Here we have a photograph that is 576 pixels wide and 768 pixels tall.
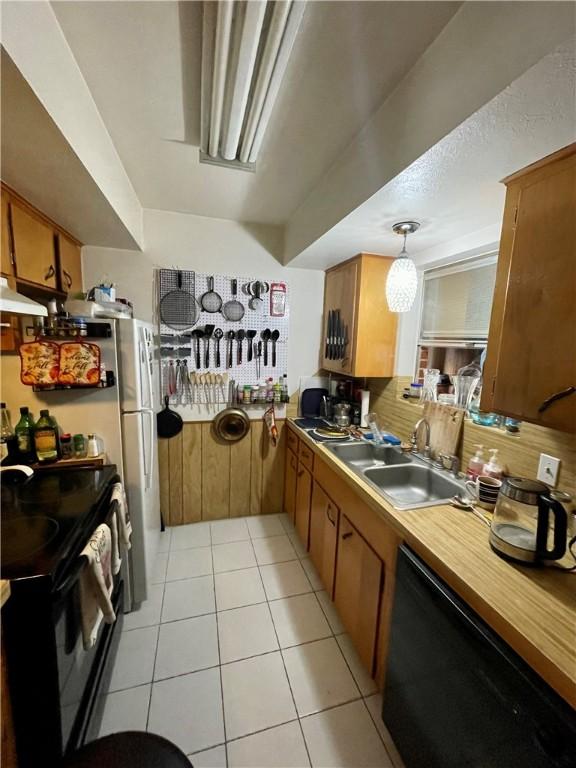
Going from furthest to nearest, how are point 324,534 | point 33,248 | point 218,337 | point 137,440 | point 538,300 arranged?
point 218,337, point 324,534, point 137,440, point 33,248, point 538,300

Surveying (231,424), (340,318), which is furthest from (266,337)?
(231,424)

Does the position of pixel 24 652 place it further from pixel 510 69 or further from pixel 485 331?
pixel 485 331

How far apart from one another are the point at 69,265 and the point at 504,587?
271 centimetres

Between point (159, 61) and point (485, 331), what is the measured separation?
1965mm

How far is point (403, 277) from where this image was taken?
1583mm

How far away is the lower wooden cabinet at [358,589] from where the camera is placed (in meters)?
1.37

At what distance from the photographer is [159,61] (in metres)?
1.09

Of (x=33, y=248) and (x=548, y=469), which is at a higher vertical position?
(x=33, y=248)

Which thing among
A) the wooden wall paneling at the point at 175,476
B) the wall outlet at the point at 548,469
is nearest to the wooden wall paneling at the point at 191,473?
the wooden wall paneling at the point at 175,476

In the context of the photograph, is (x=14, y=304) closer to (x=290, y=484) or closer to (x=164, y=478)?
(x=164, y=478)

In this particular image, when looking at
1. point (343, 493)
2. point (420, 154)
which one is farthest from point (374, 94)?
point (343, 493)

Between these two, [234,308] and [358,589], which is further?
[234,308]

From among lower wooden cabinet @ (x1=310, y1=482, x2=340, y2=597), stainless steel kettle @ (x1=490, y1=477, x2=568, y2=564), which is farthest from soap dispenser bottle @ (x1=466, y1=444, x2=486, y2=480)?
lower wooden cabinet @ (x1=310, y1=482, x2=340, y2=597)

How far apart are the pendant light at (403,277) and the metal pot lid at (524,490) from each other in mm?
993
